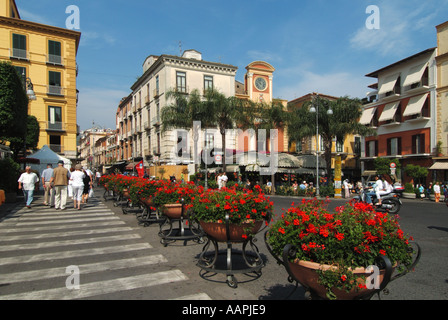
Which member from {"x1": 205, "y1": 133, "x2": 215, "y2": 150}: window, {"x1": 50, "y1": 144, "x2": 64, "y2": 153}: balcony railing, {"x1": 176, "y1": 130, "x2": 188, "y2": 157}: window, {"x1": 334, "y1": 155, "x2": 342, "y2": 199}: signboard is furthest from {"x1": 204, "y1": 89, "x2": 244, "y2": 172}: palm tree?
{"x1": 50, "y1": 144, "x2": 64, "y2": 153}: balcony railing

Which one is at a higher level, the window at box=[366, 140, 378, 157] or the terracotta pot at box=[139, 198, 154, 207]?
the window at box=[366, 140, 378, 157]

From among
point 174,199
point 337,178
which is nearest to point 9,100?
point 174,199

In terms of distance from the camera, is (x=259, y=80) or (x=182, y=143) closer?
(x=182, y=143)

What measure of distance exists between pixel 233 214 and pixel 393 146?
112 feet

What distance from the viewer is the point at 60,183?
11625 millimetres

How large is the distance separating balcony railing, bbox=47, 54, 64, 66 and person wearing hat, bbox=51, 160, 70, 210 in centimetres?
2687

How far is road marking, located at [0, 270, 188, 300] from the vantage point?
3.77 metres

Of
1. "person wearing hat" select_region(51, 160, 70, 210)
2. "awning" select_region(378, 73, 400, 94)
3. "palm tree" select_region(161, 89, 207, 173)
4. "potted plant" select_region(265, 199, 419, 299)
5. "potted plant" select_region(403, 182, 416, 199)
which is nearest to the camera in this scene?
"potted plant" select_region(265, 199, 419, 299)

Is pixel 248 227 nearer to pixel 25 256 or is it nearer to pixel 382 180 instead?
pixel 25 256

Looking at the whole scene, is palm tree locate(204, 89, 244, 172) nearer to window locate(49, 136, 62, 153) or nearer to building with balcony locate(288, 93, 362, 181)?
building with balcony locate(288, 93, 362, 181)

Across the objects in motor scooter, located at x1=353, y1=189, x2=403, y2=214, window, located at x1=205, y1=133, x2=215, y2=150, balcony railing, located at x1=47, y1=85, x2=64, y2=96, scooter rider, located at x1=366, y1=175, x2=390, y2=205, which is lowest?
motor scooter, located at x1=353, y1=189, x2=403, y2=214

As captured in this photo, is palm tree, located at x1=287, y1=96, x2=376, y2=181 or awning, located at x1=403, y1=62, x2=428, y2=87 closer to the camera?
palm tree, located at x1=287, y1=96, x2=376, y2=181

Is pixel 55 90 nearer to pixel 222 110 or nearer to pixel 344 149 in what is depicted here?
pixel 222 110

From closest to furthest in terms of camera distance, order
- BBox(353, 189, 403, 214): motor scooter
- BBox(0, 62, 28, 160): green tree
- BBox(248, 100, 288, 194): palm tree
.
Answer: BBox(353, 189, 403, 214): motor scooter, BBox(0, 62, 28, 160): green tree, BBox(248, 100, 288, 194): palm tree
